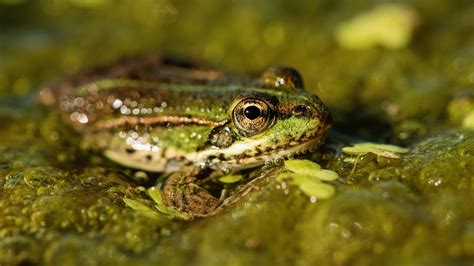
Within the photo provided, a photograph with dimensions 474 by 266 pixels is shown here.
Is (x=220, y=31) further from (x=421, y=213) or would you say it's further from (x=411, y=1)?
(x=421, y=213)

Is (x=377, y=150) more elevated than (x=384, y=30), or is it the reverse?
(x=384, y=30)

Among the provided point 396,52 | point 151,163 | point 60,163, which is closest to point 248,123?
point 151,163

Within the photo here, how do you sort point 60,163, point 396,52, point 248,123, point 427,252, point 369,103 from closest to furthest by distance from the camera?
1. point 427,252
2. point 248,123
3. point 60,163
4. point 369,103
5. point 396,52

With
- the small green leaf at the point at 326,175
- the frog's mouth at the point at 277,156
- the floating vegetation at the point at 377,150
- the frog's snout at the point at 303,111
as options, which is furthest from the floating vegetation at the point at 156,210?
the floating vegetation at the point at 377,150

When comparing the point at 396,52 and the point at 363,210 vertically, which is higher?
the point at 396,52

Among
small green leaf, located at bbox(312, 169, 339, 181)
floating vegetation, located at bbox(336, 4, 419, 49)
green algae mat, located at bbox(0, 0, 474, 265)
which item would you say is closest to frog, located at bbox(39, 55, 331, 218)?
green algae mat, located at bbox(0, 0, 474, 265)

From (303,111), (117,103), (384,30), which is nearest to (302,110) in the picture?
(303,111)

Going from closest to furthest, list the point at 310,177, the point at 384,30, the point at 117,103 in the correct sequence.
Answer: the point at 310,177 < the point at 117,103 < the point at 384,30

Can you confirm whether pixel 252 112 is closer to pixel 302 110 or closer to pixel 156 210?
pixel 302 110

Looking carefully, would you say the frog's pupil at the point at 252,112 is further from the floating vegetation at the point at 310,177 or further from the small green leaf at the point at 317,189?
the small green leaf at the point at 317,189
